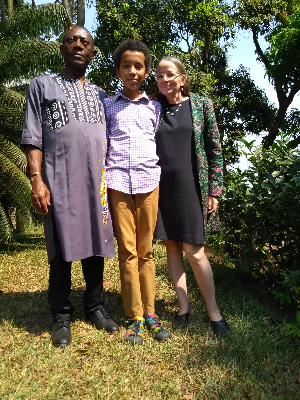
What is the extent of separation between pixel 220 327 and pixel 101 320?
935 mm

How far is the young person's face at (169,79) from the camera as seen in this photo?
3510 millimetres

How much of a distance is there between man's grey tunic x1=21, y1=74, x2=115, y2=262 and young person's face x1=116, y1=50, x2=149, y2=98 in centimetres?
33

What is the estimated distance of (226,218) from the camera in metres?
4.64

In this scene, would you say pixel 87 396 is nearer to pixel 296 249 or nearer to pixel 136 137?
pixel 136 137

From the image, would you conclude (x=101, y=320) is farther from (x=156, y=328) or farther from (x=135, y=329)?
(x=156, y=328)

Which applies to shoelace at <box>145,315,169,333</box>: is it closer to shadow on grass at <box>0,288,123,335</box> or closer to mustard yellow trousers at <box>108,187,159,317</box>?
mustard yellow trousers at <box>108,187,159,317</box>

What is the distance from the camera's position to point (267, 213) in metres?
4.18

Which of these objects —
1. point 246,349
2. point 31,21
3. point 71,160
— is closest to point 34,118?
point 71,160

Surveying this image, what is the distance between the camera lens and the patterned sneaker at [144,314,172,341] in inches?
134

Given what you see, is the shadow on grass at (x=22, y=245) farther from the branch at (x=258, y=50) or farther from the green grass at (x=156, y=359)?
the branch at (x=258, y=50)

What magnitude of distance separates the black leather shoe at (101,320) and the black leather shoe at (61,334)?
0.24 m

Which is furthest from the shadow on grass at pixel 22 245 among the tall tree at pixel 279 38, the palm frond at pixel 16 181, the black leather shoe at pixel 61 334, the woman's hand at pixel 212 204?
the tall tree at pixel 279 38

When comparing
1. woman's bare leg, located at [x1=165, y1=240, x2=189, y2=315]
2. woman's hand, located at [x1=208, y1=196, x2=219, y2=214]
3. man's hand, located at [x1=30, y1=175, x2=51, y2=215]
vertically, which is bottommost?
woman's bare leg, located at [x1=165, y1=240, x2=189, y2=315]

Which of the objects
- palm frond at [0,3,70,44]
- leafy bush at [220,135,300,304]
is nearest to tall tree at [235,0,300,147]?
palm frond at [0,3,70,44]
